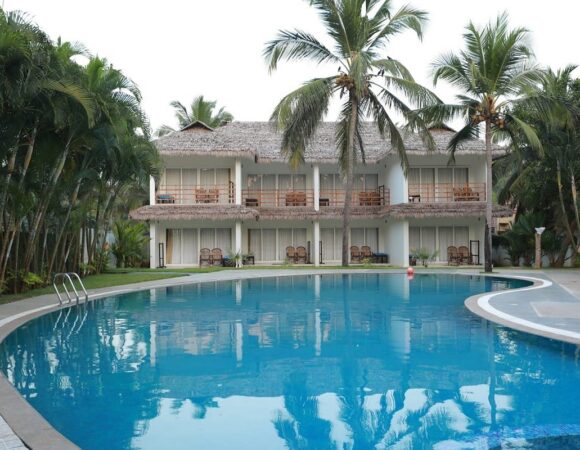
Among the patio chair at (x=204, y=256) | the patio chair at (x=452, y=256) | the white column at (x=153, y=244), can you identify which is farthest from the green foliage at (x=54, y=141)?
the patio chair at (x=452, y=256)

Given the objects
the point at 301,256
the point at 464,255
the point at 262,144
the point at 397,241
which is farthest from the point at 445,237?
the point at 262,144

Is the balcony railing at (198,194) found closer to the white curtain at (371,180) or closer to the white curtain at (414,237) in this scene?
the white curtain at (371,180)

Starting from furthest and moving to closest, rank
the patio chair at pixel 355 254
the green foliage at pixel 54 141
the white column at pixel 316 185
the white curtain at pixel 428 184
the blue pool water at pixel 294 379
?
the patio chair at pixel 355 254 < the white curtain at pixel 428 184 < the white column at pixel 316 185 < the green foliage at pixel 54 141 < the blue pool water at pixel 294 379

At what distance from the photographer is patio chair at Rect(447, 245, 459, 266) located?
84.9 ft

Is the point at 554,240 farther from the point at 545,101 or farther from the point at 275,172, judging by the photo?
the point at 275,172

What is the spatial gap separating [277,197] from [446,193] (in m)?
8.25

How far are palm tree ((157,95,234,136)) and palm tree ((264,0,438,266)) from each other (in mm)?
16856

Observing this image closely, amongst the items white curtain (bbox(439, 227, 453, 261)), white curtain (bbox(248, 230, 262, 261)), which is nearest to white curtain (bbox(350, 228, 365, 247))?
white curtain (bbox(439, 227, 453, 261))

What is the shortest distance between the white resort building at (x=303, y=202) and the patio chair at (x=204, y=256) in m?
0.05

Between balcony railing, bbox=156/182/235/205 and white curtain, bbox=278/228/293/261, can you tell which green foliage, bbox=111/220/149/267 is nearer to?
balcony railing, bbox=156/182/235/205

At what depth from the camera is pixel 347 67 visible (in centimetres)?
2006

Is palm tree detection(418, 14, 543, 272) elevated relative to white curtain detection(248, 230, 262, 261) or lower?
elevated

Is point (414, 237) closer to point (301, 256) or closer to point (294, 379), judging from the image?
point (301, 256)

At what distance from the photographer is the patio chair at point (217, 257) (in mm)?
25812
